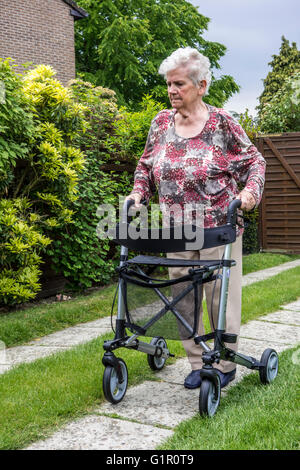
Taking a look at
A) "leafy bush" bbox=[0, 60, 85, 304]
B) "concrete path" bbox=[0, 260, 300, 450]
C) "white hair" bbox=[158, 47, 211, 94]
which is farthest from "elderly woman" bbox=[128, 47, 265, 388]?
"leafy bush" bbox=[0, 60, 85, 304]

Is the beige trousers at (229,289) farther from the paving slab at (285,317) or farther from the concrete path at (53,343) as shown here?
the paving slab at (285,317)

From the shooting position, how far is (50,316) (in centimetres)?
512

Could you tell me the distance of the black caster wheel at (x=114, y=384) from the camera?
2.87 meters

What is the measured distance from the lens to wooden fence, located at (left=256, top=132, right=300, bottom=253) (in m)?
10.8

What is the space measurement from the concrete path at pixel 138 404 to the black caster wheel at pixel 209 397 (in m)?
0.15

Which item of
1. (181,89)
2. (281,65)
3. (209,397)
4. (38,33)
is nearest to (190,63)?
(181,89)

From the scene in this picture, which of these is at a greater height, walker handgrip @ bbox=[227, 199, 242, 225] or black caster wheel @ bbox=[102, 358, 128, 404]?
walker handgrip @ bbox=[227, 199, 242, 225]

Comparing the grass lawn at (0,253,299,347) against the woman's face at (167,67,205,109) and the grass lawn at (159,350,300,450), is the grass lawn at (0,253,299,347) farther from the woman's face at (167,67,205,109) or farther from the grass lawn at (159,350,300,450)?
the woman's face at (167,67,205,109)

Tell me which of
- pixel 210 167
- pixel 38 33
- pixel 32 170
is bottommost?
pixel 210 167

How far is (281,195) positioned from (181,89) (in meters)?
8.24

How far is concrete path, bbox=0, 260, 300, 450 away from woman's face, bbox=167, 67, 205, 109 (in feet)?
5.33

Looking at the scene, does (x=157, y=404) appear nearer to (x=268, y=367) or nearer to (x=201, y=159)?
(x=268, y=367)

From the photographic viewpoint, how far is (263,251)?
11.1 metres

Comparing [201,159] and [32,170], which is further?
[32,170]
